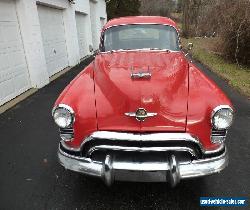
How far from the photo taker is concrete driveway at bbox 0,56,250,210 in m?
3.33

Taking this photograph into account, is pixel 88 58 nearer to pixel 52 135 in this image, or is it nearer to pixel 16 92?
pixel 16 92

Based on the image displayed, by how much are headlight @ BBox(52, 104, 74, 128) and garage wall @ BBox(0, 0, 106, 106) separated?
15.0 ft

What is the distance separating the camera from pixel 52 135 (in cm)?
523

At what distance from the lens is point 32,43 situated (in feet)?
27.9

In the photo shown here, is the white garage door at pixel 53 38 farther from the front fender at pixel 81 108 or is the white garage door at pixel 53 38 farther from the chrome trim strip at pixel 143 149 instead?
the chrome trim strip at pixel 143 149

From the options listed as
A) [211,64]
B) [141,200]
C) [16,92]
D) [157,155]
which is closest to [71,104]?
[157,155]

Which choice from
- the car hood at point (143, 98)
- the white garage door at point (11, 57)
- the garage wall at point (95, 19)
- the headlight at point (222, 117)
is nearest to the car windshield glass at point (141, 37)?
the car hood at point (143, 98)

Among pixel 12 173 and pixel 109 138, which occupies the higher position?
pixel 109 138

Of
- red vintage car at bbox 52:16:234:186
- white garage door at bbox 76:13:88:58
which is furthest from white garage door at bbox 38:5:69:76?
red vintage car at bbox 52:16:234:186

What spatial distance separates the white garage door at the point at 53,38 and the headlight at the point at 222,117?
8177 mm

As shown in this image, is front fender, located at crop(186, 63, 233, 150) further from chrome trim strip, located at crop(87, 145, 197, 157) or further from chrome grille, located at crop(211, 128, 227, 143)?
chrome trim strip, located at crop(87, 145, 197, 157)

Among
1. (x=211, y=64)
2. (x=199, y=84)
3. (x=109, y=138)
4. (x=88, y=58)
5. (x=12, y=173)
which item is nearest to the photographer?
(x=109, y=138)

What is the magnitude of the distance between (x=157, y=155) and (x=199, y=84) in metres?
0.96

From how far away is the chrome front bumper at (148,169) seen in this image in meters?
2.78
